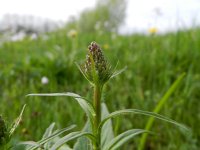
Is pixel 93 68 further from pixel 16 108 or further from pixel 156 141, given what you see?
pixel 16 108

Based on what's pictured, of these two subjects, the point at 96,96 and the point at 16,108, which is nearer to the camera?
the point at 96,96

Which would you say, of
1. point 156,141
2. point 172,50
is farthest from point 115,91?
point 172,50

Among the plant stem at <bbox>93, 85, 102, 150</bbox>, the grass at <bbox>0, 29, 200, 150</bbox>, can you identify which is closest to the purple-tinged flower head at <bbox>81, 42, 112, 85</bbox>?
the plant stem at <bbox>93, 85, 102, 150</bbox>

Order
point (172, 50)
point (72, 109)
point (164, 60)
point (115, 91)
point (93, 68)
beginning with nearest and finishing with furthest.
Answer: point (93, 68), point (72, 109), point (115, 91), point (164, 60), point (172, 50)

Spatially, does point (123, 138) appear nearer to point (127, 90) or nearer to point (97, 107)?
point (97, 107)

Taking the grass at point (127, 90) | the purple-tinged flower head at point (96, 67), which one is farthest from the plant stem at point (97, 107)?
the grass at point (127, 90)

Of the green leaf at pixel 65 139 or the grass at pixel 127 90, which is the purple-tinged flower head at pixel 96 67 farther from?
the grass at pixel 127 90
